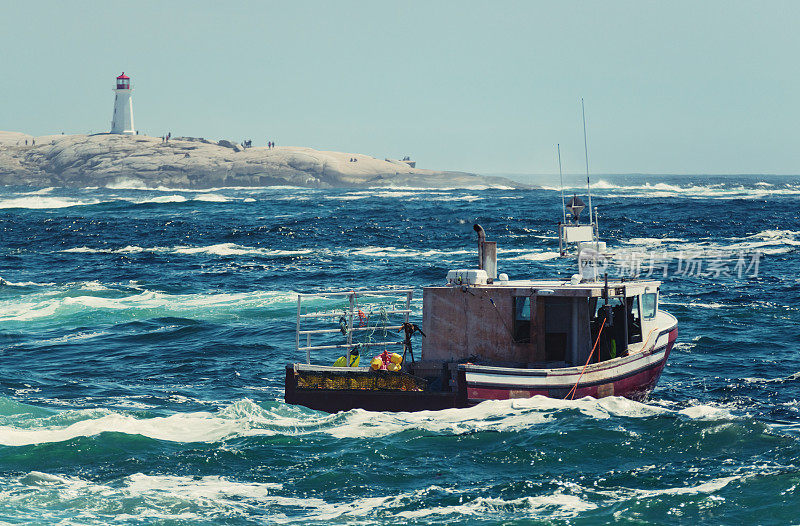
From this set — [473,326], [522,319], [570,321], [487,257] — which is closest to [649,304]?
[570,321]

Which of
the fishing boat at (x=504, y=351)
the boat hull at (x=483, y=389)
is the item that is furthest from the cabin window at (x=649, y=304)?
the boat hull at (x=483, y=389)

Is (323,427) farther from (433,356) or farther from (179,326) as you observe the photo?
(179,326)

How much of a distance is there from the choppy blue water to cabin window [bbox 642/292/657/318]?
2167 mm

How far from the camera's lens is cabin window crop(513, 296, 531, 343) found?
21.1 m

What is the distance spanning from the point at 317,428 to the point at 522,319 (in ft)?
18.3

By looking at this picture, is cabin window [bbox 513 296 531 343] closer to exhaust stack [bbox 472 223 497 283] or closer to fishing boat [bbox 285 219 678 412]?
fishing boat [bbox 285 219 678 412]

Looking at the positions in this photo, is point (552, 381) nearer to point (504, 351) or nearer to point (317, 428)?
point (504, 351)

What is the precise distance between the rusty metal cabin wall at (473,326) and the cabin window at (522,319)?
0.14 meters

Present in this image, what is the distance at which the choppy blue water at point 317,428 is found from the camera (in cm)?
1495

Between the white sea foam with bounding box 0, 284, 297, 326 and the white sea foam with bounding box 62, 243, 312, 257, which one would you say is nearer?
the white sea foam with bounding box 0, 284, 297, 326

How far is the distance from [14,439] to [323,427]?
645 cm

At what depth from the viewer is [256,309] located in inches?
1458

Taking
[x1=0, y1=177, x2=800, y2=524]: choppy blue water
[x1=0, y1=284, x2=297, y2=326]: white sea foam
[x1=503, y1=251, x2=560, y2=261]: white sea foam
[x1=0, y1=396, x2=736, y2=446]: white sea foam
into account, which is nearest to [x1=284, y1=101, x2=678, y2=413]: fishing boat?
[x1=0, y1=396, x2=736, y2=446]: white sea foam

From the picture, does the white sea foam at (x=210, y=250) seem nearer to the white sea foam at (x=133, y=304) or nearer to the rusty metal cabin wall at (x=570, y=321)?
the white sea foam at (x=133, y=304)
